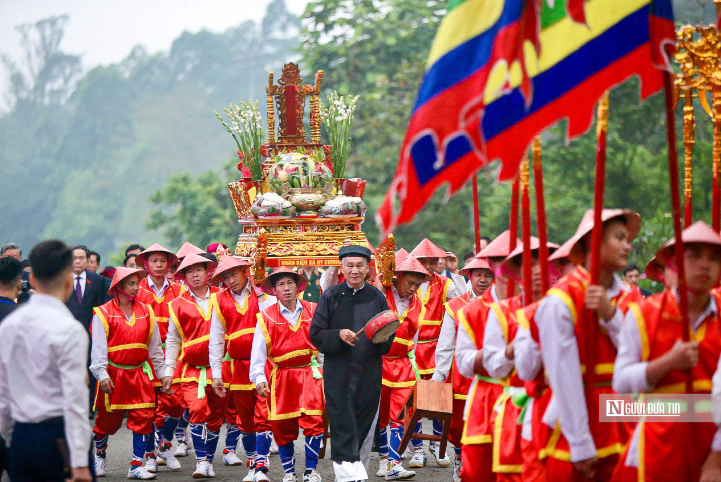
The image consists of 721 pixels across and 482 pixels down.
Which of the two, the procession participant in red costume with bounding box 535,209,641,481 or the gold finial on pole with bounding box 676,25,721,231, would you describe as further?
the gold finial on pole with bounding box 676,25,721,231

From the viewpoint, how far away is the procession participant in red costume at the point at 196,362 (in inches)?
386

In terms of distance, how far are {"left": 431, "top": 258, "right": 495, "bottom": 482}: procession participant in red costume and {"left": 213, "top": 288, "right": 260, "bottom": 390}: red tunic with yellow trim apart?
71.6 inches

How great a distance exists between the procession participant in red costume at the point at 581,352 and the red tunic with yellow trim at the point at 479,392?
3.40ft

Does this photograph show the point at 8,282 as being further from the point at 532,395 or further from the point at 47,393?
the point at 532,395

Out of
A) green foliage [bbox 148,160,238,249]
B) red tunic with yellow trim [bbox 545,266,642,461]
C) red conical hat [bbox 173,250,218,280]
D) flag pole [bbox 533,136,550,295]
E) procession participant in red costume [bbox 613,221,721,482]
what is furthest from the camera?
green foliage [bbox 148,160,238,249]

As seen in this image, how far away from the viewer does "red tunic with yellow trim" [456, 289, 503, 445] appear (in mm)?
6090

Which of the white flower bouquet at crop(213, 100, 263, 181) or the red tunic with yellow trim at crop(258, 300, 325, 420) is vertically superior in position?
the white flower bouquet at crop(213, 100, 263, 181)

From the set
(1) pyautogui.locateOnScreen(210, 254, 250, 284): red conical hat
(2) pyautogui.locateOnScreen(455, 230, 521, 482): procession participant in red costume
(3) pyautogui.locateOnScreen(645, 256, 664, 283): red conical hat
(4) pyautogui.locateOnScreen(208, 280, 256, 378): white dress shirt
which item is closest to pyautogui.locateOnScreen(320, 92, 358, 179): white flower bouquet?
(1) pyautogui.locateOnScreen(210, 254, 250, 284): red conical hat

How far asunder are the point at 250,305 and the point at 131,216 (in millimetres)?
57353

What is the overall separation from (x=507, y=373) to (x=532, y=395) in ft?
1.05

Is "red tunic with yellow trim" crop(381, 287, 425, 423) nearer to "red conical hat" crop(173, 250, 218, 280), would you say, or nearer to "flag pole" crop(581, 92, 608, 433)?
"red conical hat" crop(173, 250, 218, 280)

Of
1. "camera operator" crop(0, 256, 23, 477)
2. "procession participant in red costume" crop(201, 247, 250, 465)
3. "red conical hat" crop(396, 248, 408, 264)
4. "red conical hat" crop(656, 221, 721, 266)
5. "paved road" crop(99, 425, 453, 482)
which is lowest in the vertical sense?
"paved road" crop(99, 425, 453, 482)

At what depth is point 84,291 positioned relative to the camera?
12.5 m

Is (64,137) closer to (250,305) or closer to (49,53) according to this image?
(49,53)
